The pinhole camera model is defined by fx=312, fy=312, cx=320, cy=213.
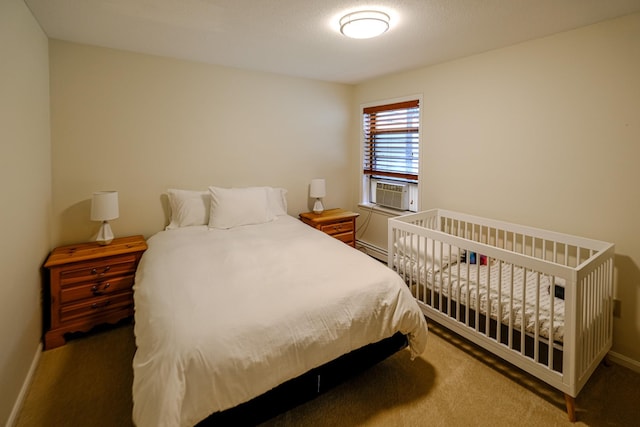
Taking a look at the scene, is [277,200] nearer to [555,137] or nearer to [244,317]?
[244,317]

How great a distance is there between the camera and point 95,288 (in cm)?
244

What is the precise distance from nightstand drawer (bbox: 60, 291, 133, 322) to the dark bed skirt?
1617 mm

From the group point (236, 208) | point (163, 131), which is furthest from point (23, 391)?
point (163, 131)

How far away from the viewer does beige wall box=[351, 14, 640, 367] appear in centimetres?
203

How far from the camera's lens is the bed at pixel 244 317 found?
4.24 feet

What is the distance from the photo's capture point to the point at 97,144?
8.98ft

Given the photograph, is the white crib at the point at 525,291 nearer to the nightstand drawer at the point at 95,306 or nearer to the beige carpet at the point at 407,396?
the beige carpet at the point at 407,396

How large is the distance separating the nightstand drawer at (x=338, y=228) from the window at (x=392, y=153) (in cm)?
55

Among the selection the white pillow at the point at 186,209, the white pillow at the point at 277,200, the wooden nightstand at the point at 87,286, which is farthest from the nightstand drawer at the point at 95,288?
the white pillow at the point at 277,200

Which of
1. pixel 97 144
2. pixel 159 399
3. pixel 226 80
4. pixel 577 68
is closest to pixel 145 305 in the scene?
pixel 159 399

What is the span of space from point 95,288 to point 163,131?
151cm

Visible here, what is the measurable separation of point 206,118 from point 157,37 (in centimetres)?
89

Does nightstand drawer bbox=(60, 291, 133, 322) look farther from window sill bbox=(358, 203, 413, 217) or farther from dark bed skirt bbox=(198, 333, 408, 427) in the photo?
window sill bbox=(358, 203, 413, 217)

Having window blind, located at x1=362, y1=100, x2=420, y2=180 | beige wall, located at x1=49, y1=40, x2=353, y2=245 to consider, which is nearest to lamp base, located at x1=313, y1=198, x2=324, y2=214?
beige wall, located at x1=49, y1=40, x2=353, y2=245
